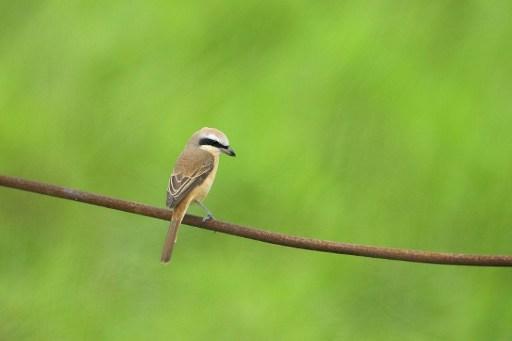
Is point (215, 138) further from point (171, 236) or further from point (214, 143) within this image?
point (171, 236)

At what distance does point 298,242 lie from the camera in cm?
261

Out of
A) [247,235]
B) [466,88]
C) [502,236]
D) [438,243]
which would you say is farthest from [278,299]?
[247,235]

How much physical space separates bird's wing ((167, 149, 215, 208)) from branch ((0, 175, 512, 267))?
4.04 ft

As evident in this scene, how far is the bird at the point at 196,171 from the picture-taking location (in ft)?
13.3

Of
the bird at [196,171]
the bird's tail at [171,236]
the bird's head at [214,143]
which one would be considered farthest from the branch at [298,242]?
the bird's head at [214,143]

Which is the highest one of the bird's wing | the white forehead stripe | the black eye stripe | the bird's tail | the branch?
the branch

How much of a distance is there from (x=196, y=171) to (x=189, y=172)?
0.15 feet

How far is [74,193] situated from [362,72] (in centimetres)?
412

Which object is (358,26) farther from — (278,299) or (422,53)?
(278,299)

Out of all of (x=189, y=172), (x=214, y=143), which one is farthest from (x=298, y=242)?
(x=214, y=143)

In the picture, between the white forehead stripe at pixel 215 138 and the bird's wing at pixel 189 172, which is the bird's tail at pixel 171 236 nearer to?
the bird's wing at pixel 189 172

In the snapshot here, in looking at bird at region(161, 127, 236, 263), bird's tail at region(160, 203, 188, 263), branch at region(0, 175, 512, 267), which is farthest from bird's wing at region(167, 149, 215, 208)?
branch at region(0, 175, 512, 267)

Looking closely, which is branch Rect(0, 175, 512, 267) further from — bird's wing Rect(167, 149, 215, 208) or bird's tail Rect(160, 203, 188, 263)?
bird's wing Rect(167, 149, 215, 208)

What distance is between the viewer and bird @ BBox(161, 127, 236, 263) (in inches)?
159
